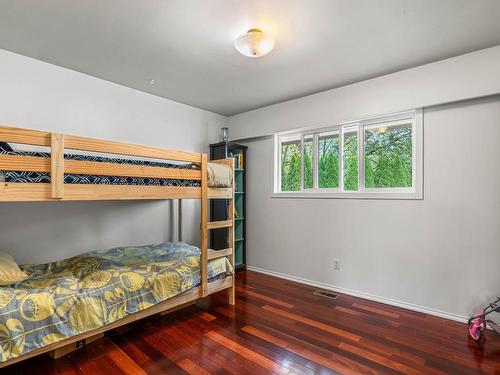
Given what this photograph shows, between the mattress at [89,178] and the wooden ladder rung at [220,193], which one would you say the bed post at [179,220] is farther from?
the mattress at [89,178]

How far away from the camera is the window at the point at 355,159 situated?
2771mm

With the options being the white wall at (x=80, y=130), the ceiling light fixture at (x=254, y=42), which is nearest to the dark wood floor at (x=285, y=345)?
the white wall at (x=80, y=130)

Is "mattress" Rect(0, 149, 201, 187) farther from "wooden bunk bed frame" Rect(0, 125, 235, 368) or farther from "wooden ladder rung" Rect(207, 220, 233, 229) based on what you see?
"wooden ladder rung" Rect(207, 220, 233, 229)

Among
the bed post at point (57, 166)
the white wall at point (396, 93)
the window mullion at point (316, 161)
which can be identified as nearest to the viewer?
the bed post at point (57, 166)

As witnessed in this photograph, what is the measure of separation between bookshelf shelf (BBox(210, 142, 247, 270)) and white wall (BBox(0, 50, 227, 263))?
0.37 metres

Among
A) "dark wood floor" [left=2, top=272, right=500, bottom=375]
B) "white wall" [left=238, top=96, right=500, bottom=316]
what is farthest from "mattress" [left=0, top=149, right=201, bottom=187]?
"white wall" [left=238, top=96, right=500, bottom=316]

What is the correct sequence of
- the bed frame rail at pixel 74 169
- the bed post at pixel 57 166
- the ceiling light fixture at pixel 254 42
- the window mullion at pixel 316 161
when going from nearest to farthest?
the bed frame rail at pixel 74 169, the bed post at pixel 57 166, the ceiling light fixture at pixel 254 42, the window mullion at pixel 316 161

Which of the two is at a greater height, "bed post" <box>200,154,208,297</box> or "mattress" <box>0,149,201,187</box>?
"mattress" <box>0,149,201,187</box>

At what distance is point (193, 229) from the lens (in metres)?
3.74

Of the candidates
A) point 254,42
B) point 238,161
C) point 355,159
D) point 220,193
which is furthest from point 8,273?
point 355,159

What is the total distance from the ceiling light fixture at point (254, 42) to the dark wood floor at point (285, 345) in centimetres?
219

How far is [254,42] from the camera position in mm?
1985

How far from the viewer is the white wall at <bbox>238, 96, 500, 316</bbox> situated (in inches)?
90.5

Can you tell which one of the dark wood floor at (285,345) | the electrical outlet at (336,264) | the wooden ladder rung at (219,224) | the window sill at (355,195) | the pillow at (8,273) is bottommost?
the dark wood floor at (285,345)
